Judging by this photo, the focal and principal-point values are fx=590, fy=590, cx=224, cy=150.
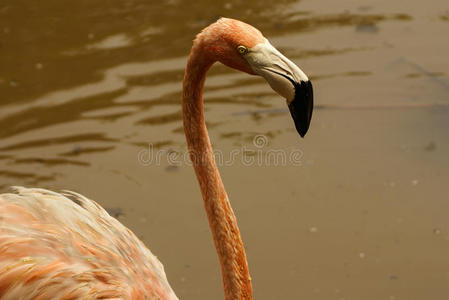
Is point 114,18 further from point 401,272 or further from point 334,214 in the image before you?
point 401,272

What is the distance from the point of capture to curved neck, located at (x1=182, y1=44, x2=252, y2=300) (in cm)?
258

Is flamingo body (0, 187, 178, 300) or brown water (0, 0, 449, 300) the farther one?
brown water (0, 0, 449, 300)

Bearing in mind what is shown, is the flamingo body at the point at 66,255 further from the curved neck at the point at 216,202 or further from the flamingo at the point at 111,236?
the curved neck at the point at 216,202

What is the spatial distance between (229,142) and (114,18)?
2092 mm

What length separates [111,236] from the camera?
112 inches

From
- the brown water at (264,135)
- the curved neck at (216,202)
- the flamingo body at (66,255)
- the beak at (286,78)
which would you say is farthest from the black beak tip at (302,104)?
the brown water at (264,135)

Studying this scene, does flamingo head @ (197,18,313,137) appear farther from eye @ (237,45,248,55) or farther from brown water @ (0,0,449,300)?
brown water @ (0,0,449,300)

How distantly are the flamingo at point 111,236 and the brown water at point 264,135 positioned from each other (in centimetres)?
84

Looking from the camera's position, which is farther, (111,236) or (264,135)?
(264,135)

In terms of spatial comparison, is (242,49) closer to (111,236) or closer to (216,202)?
(216,202)

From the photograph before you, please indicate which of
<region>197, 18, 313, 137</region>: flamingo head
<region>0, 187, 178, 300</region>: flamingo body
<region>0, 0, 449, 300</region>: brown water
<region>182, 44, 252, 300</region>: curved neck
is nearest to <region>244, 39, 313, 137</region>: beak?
<region>197, 18, 313, 137</region>: flamingo head

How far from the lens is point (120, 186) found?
4316mm

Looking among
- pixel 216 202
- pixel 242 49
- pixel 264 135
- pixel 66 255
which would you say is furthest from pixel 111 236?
pixel 264 135

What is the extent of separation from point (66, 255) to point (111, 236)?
28 cm
